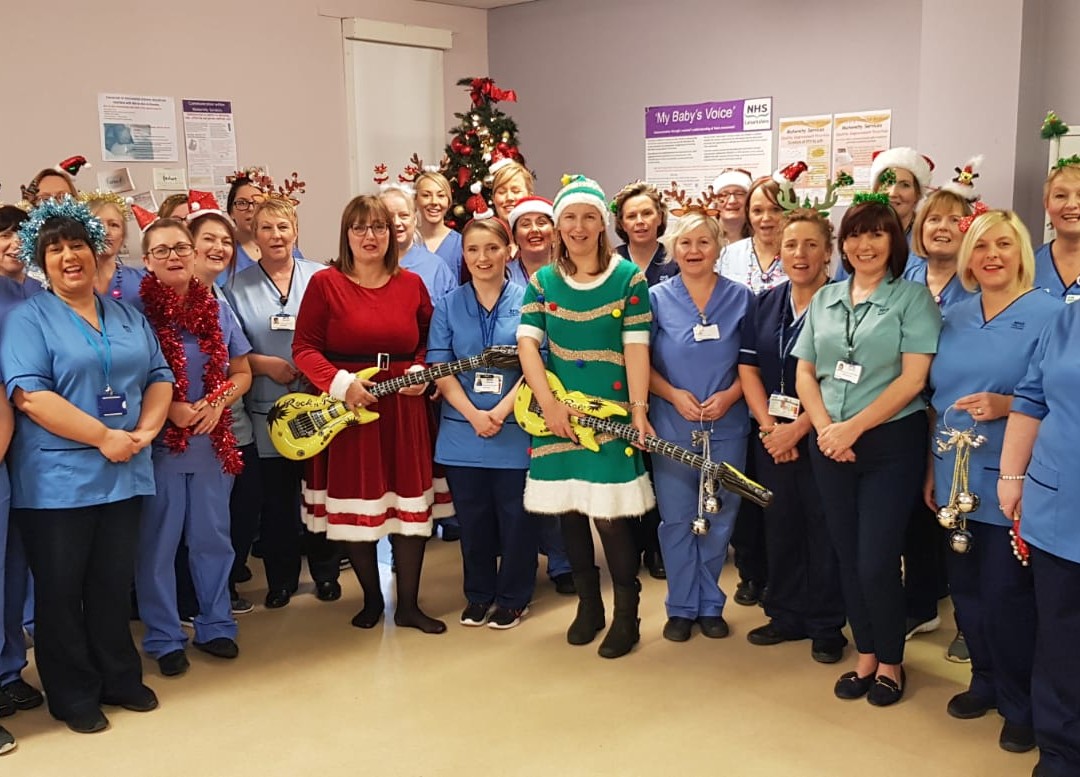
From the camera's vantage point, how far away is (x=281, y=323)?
4055 millimetres

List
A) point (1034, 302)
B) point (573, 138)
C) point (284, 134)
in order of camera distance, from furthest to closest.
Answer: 1. point (573, 138)
2. point (284, 134)
3. point (1034, 302)

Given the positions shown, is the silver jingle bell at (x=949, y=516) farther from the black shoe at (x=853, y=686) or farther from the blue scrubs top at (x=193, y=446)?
the blue scrubs top at (x=193, y=446)

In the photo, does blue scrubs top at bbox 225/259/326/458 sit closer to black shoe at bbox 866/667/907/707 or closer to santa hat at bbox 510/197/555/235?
santa hat at bbox 510/197/555/235

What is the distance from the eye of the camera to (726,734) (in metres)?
3.07

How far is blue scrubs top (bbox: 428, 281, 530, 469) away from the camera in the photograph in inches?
149

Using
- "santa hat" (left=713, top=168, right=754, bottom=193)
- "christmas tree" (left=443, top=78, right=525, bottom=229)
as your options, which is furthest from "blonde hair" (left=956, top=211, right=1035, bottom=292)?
"christmas tree" (left=443, top=78, right=525, bottom=229)

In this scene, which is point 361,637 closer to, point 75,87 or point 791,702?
point 791,702

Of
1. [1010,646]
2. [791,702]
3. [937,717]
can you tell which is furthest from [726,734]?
[1010,646]

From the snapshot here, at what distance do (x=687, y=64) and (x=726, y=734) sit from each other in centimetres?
476

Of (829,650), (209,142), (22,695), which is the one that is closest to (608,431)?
(829,650)

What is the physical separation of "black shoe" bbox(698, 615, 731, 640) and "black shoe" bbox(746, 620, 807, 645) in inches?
4.0

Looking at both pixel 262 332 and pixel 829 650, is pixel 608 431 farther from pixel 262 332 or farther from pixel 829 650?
pixel 262 332

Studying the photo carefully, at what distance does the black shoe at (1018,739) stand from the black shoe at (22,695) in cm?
302

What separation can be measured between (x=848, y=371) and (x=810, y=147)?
3.36m
